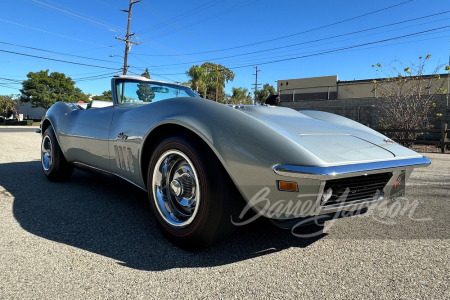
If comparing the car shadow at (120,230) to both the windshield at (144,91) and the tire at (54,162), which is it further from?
the windshield at (144,91)

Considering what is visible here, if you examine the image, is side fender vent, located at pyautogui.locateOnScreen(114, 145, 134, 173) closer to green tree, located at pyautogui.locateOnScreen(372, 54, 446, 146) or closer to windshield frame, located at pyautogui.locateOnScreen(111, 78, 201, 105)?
windshield frame, located at pyautogui.locateOnScreen(111, 78, 201, 105)

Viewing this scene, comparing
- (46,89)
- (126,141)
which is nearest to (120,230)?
(126,141)

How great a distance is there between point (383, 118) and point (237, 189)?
1381cm

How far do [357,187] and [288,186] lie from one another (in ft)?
1.43

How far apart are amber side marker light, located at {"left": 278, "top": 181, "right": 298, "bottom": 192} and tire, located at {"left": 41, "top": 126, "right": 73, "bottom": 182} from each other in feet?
9.82

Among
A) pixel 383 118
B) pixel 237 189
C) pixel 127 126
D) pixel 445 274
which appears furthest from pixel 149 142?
pixel 383 118

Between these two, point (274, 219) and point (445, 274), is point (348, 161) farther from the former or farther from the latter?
point (445, 274)

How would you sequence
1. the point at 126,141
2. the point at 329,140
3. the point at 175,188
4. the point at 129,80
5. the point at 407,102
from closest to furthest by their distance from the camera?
the point at 329,140 < the point at 175,188 < the point at 126,141 < the point at 129,80 < the point at 407,102

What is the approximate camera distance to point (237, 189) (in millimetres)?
1743

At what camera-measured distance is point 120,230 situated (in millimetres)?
2209

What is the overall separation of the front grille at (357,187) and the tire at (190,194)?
526 mm

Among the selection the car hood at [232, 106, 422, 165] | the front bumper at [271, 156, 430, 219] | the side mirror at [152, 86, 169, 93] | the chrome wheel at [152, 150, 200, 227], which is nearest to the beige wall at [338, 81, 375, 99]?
the side mirror at [152, 86, 169, 93]

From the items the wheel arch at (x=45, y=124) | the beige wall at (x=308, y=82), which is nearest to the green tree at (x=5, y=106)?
the beige wall at (x=308, y=82)

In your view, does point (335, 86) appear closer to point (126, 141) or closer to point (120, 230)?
point (126, 141)
